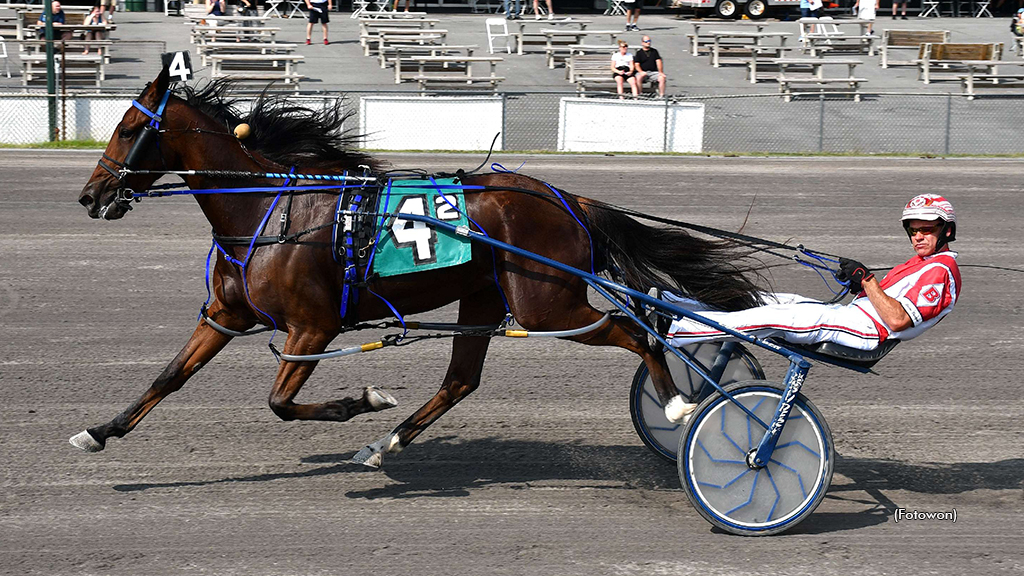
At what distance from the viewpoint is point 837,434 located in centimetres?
548

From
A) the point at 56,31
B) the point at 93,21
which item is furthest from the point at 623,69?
the point at 93,21

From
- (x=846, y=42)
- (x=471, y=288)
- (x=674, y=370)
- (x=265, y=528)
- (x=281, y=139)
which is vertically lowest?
(x=265, y=528)

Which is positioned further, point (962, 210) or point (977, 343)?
point (962, 210)

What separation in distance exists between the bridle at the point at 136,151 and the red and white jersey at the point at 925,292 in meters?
3.15

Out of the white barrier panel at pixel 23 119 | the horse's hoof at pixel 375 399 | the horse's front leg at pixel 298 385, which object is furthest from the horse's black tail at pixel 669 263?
the white barrier panel at pixel 23 119

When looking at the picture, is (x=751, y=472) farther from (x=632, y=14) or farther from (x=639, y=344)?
(x=632, y=14)

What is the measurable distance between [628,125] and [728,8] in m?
16.2

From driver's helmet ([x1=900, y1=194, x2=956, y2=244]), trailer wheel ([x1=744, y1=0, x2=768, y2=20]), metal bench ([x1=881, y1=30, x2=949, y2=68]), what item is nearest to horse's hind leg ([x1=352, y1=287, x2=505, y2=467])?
driver's helmet ([x1=900, y1=194, x2=956, y2=244])

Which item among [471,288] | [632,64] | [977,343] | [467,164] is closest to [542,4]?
[632,64]

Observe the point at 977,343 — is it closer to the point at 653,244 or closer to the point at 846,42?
the point at 653,244

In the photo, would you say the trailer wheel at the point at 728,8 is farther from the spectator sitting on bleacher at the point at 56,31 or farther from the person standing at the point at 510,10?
the spectator sitting on bleacher at the point at 56,31

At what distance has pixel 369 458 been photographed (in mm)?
4840

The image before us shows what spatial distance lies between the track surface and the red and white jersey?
0.86 meters

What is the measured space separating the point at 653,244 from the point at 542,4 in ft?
91.3
